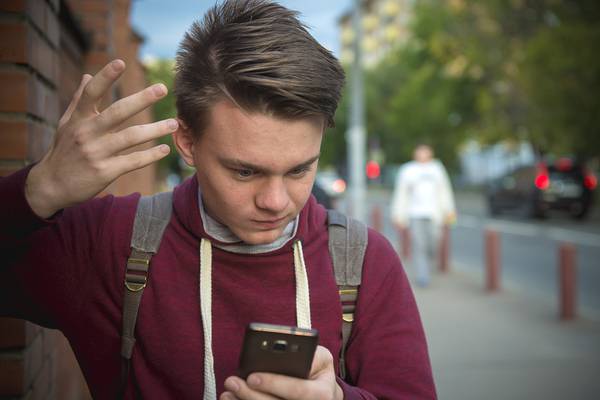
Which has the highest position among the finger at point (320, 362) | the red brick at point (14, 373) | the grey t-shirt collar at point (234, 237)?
the grey t-shirt collar at point (234, 237)

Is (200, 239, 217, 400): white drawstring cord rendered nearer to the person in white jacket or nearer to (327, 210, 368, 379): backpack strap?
(327, 210, 368, 379): backpack strap

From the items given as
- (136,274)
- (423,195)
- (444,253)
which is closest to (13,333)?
Result: (136,274)

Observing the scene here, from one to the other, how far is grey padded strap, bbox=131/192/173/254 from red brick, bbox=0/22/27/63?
0.53 m

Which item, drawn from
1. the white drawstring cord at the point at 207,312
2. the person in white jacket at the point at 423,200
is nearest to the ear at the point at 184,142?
the white drawstring cord at the point at 207,312

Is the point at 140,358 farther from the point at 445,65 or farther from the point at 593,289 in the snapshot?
the point at 445,65

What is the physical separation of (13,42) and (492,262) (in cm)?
804

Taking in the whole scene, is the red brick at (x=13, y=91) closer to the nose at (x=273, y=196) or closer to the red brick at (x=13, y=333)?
the red brick at (x=13, y=333)

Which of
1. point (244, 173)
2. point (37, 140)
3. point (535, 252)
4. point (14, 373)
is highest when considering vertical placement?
point (37, 140)

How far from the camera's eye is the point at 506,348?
6336 millimetres

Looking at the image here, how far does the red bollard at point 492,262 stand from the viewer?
905 cm

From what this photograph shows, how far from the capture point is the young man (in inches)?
61.9

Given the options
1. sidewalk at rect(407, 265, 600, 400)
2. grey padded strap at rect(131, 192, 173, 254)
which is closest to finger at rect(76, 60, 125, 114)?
grey padded strap at rect(131, 192, 173, 254)

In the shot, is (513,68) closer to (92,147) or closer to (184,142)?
(184,142)

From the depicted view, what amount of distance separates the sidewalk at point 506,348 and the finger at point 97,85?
163 inches
